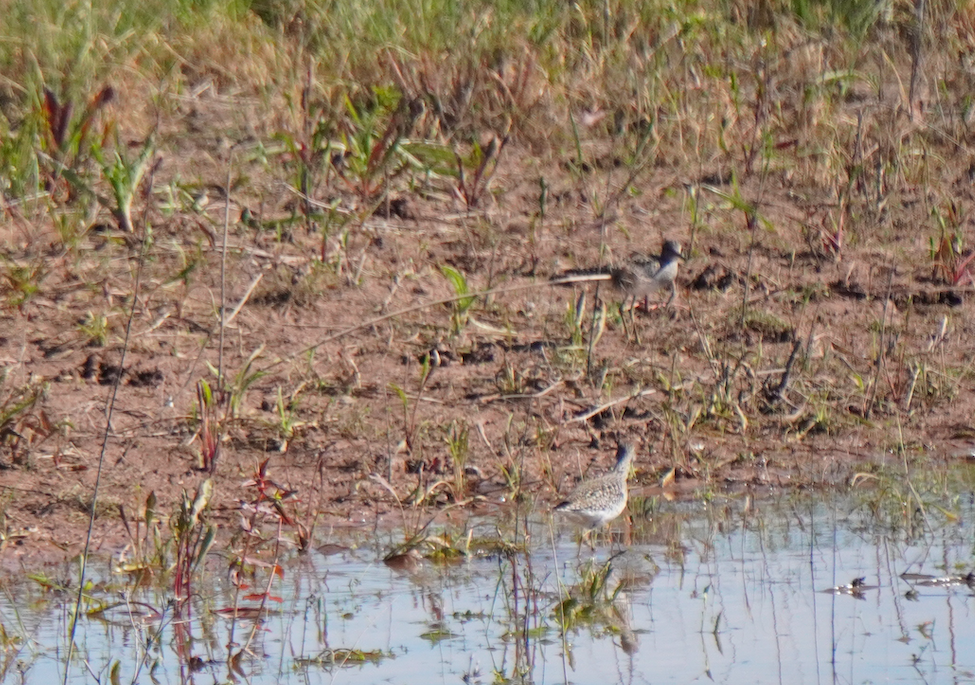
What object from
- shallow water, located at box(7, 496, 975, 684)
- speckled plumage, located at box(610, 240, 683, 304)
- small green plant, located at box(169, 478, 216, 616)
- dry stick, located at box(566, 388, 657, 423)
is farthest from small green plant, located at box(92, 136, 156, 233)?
small green plant, located at box(169, 478, 216, 616)

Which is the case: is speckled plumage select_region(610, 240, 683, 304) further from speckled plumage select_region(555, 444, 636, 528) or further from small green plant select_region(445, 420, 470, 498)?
speckled plumage select_region(555, 444, 636, 528)

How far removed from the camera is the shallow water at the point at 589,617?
3.88 metres

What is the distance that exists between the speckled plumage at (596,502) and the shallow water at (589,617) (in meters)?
0.08

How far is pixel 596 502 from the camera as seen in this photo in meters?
4.84

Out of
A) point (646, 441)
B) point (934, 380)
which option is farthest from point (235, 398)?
point (934, 380)

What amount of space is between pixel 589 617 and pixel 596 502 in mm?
654

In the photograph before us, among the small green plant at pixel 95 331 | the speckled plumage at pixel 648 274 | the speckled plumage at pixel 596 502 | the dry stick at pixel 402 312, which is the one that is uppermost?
the speckled plumage at pixel 648 274

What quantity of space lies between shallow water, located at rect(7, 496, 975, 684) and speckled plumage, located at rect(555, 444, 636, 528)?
85mm

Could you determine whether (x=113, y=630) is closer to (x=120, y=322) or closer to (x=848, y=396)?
(x=120, y=322)

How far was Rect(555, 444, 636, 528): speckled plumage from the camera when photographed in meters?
4.83

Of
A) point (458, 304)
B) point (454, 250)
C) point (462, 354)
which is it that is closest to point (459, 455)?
point (462, 354)

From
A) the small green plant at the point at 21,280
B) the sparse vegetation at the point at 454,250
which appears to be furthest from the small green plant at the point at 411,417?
the small green plant at the point at 21,280

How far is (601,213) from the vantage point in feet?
23.5

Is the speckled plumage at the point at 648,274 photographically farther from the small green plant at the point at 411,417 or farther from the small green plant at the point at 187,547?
the small green plant at the point at 187,547
